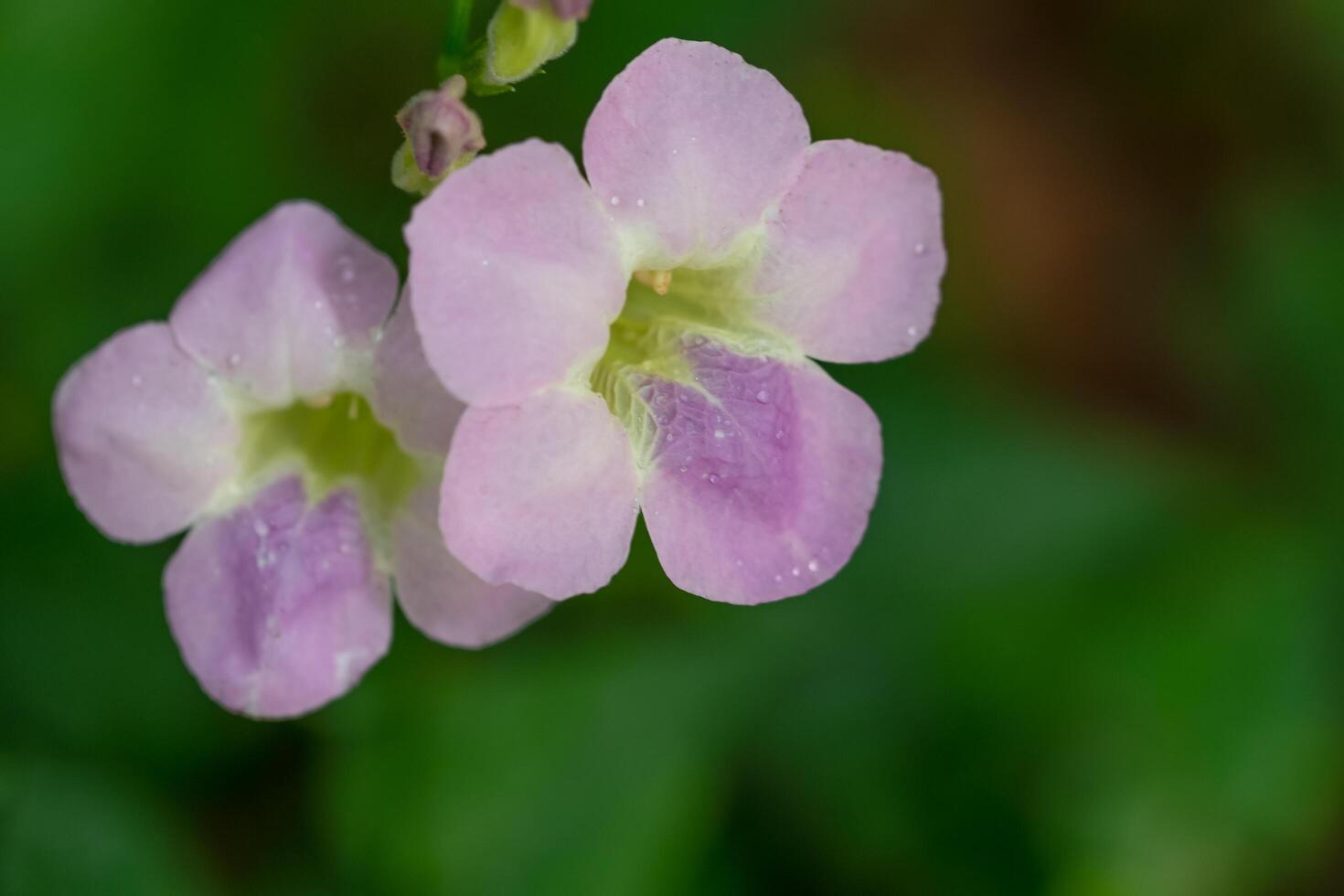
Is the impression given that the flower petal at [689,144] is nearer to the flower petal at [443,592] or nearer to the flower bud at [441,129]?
the flower bud at [441,129]

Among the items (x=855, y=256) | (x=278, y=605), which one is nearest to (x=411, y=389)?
(x=278, y=605)

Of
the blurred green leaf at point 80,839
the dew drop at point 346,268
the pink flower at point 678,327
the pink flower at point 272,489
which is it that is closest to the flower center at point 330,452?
the pink flower at point 272,489

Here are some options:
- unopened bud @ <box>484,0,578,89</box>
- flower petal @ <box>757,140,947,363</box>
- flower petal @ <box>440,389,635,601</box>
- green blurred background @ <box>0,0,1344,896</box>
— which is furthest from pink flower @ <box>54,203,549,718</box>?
green blurred background @ <box>0,0,1344,896</box>

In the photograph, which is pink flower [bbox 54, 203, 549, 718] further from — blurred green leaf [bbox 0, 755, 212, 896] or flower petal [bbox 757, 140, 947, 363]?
blurred green leaf [bbox 0, 755, 212, 896]

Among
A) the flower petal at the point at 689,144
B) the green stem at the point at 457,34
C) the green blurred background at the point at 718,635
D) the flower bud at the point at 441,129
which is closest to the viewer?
the flower bud at the point at 441,129

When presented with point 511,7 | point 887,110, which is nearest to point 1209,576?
point 887,110
